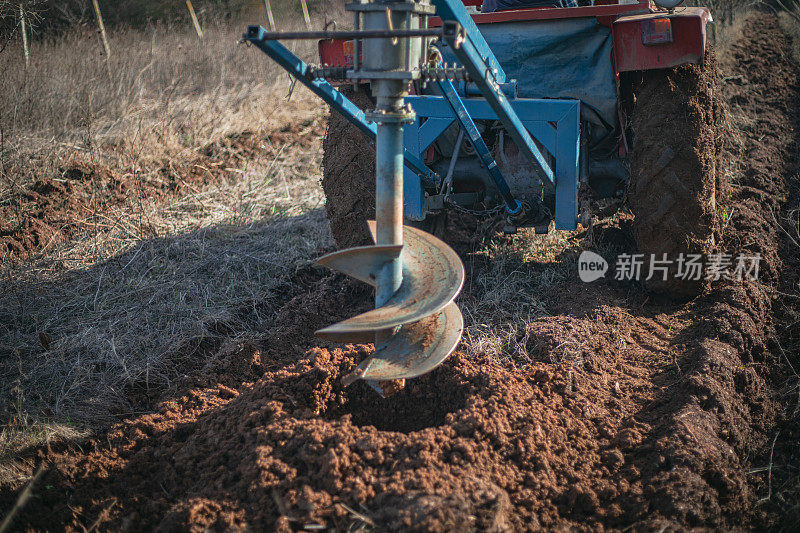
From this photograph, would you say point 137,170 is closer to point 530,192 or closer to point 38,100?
point 38,100

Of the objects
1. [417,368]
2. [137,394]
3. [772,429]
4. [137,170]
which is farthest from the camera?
[137,170]

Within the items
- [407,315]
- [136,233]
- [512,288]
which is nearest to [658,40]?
[512,288]

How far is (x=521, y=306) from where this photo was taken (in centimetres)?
374

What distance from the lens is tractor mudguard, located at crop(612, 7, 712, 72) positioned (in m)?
3.32

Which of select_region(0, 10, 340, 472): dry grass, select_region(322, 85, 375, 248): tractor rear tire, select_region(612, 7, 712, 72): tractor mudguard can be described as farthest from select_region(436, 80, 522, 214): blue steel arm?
select_region(0, 10, 340, 472): dry grass

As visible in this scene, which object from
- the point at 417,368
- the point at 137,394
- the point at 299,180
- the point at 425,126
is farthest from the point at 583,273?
the point at 299,180

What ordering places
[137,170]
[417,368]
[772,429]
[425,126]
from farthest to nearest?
[137,170] → [425,126] → [772,429] → [417,368]

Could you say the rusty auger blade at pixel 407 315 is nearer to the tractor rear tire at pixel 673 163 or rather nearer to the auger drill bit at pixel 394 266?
the auger drill bit at pixel 394 266

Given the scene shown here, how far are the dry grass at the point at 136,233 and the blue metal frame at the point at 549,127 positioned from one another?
1446 mm

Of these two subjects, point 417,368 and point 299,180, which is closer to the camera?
point 417,368

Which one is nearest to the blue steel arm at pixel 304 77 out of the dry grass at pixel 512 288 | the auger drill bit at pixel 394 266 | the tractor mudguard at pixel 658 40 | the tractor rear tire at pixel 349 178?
the auger drill bit at pixel 394 266

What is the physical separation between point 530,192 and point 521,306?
678 millimetres

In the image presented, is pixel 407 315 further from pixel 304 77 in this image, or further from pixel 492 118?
pixel 492 118

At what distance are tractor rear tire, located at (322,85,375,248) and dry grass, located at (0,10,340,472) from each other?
2.40 ft
